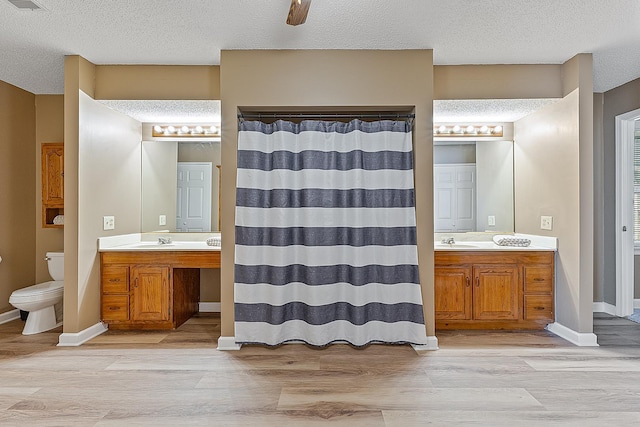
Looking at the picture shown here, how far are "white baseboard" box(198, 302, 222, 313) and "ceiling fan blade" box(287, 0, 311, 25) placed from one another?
320cm

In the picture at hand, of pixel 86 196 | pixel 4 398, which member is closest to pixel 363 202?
pixel 86 196

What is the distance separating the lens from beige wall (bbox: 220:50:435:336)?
11.0ft

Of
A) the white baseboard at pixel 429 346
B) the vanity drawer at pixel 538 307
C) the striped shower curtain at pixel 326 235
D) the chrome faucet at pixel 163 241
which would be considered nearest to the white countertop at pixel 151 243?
the chrome faucet at pixel 163 241

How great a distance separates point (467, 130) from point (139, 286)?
3.76 m

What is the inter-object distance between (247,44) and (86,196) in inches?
76.6

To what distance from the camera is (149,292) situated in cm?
379

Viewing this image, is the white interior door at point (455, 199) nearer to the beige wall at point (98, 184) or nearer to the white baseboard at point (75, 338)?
the beige wall at point (98, 184)

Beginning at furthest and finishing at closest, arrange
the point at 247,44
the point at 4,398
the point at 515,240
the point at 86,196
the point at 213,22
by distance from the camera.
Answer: the point at 515,240, the point at 86,196, the point at 247,44, the point at 213,22, the point at 4,398

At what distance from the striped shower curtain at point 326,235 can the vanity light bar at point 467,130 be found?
1.22 meters

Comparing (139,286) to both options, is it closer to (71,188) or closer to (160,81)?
(71,188)

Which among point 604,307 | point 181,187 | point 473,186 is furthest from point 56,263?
point 604,307

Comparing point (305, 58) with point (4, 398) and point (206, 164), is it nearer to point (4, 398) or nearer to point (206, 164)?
point (206, 164)

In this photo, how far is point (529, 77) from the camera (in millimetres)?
3662

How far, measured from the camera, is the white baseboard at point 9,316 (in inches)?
163
